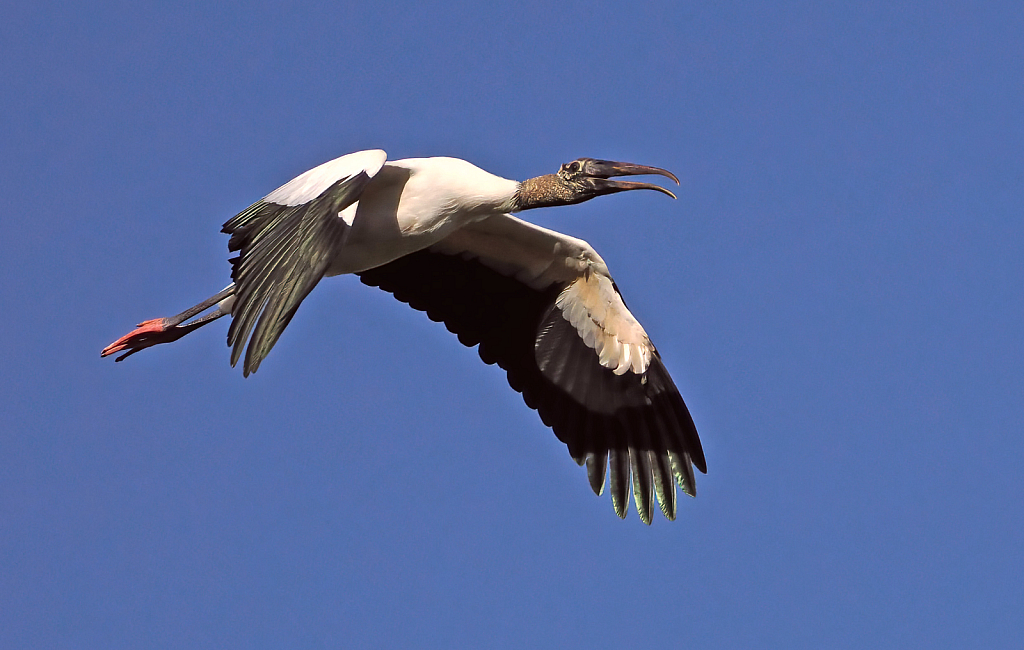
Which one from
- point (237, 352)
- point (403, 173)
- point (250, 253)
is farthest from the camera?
point (403, 173)

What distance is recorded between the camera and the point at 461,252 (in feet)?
36.6

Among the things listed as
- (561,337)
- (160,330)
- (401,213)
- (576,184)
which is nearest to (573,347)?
(561,337)

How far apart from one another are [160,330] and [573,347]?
2915 mm

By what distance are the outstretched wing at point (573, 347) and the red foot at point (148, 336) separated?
4.72 feet

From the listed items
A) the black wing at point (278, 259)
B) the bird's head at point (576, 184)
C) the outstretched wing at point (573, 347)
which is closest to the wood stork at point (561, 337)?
the outstretched wing at point (573, 347)

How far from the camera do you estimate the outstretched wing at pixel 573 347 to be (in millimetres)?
11125

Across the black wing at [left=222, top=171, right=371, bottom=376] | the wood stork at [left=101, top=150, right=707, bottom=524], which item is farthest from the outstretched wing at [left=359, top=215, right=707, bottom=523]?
the black wing at [left=222, top=171, right=371, bottom=376]

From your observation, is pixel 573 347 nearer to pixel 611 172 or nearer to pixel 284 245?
pixel 611 172

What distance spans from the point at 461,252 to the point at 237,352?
3.28m

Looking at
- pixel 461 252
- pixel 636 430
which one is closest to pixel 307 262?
pixel 461 252

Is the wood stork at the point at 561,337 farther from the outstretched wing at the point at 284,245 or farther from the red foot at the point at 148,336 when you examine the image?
the outstretched wing at the point at 284,245

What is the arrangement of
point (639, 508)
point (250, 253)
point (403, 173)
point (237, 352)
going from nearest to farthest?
point (237, 352), point (250, 253), point (403, 173), point (639, 508)

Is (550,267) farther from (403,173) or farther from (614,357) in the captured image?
(403,173)

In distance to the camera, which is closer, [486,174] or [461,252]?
[486,174]
